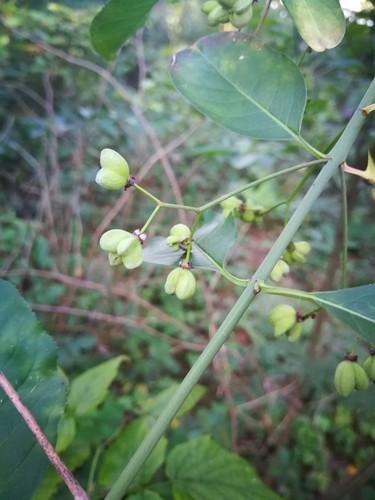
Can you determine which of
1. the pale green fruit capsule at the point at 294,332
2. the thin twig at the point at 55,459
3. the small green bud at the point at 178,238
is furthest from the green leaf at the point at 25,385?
the pale green fruit capsule at the point at 294,332

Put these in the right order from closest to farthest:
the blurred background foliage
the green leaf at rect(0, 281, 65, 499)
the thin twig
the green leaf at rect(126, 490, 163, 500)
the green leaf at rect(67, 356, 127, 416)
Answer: the thin twig
the green leaf at rect(0, 281, 65, 499)
the green leaf at rect(126, 490, 163, 500)
the green leaf at rect(67, 356, 127, 416)
the blurred background foliage

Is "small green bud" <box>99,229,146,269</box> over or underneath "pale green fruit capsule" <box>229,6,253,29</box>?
underneath

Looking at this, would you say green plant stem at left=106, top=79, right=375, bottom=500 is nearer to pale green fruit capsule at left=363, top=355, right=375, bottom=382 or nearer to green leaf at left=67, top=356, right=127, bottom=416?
pale green fruit capsule at left=363, top=355, right=375, bottom=382

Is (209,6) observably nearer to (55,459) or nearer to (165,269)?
(55,459)

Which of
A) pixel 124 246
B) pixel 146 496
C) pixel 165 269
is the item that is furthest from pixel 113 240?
pixel 165 269

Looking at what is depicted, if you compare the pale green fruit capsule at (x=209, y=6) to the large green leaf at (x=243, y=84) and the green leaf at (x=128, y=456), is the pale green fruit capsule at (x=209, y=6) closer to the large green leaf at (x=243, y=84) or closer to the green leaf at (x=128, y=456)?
the large green leaf at (x=243, y=84)

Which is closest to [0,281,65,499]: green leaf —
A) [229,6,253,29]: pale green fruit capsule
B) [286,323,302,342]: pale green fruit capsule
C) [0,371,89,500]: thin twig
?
[0,371,89,500]: thin twig
